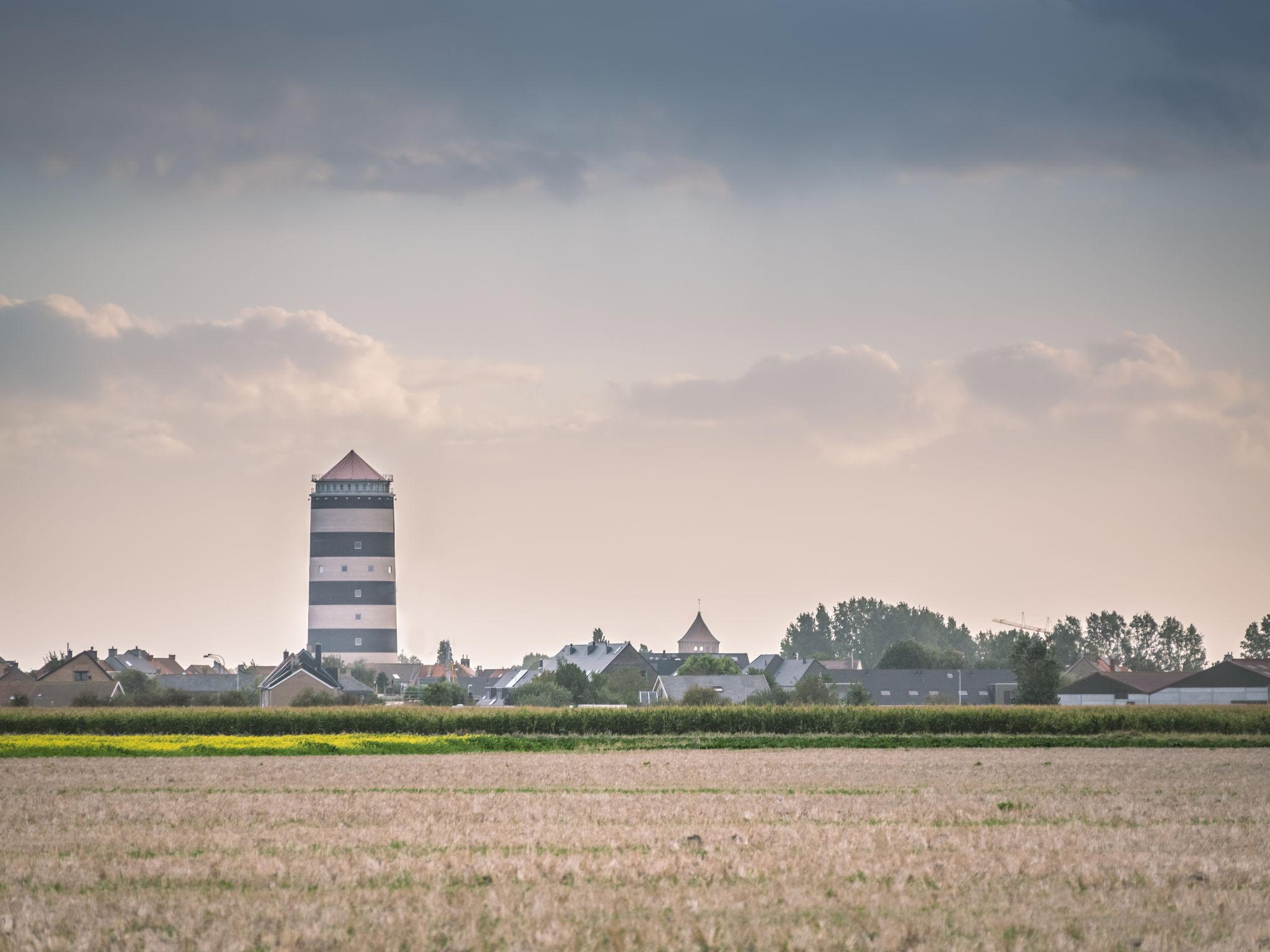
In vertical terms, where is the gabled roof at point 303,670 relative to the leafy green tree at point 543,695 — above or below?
above

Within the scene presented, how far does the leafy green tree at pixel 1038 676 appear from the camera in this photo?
114 meters

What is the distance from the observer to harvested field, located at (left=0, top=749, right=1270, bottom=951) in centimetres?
1325

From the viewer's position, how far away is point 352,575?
5157 inches

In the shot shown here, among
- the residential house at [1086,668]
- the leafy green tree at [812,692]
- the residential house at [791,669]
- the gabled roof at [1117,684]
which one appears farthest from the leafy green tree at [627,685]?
the residential house at [1086,668]

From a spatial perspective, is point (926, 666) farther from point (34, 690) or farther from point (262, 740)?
point (262, 740)

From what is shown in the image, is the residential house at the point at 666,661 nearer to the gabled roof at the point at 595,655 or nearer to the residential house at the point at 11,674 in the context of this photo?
the gabled roof at the point at 595,655

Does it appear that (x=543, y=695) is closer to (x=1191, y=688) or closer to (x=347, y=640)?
(x=347, y=640)

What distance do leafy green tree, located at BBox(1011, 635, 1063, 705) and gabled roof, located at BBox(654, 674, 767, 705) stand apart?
1083 inches

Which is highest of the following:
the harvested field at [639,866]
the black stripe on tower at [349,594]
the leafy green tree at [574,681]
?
the black stripe on tower at [349,594]

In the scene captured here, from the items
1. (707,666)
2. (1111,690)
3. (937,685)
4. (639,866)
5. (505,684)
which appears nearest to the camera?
(639,866)

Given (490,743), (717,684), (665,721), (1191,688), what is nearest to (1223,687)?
(1191,688)

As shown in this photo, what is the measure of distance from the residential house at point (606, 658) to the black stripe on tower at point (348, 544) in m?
23.6

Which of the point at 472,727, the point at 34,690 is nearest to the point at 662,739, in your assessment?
the point at 472,727

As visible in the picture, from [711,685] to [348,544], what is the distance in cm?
3920
